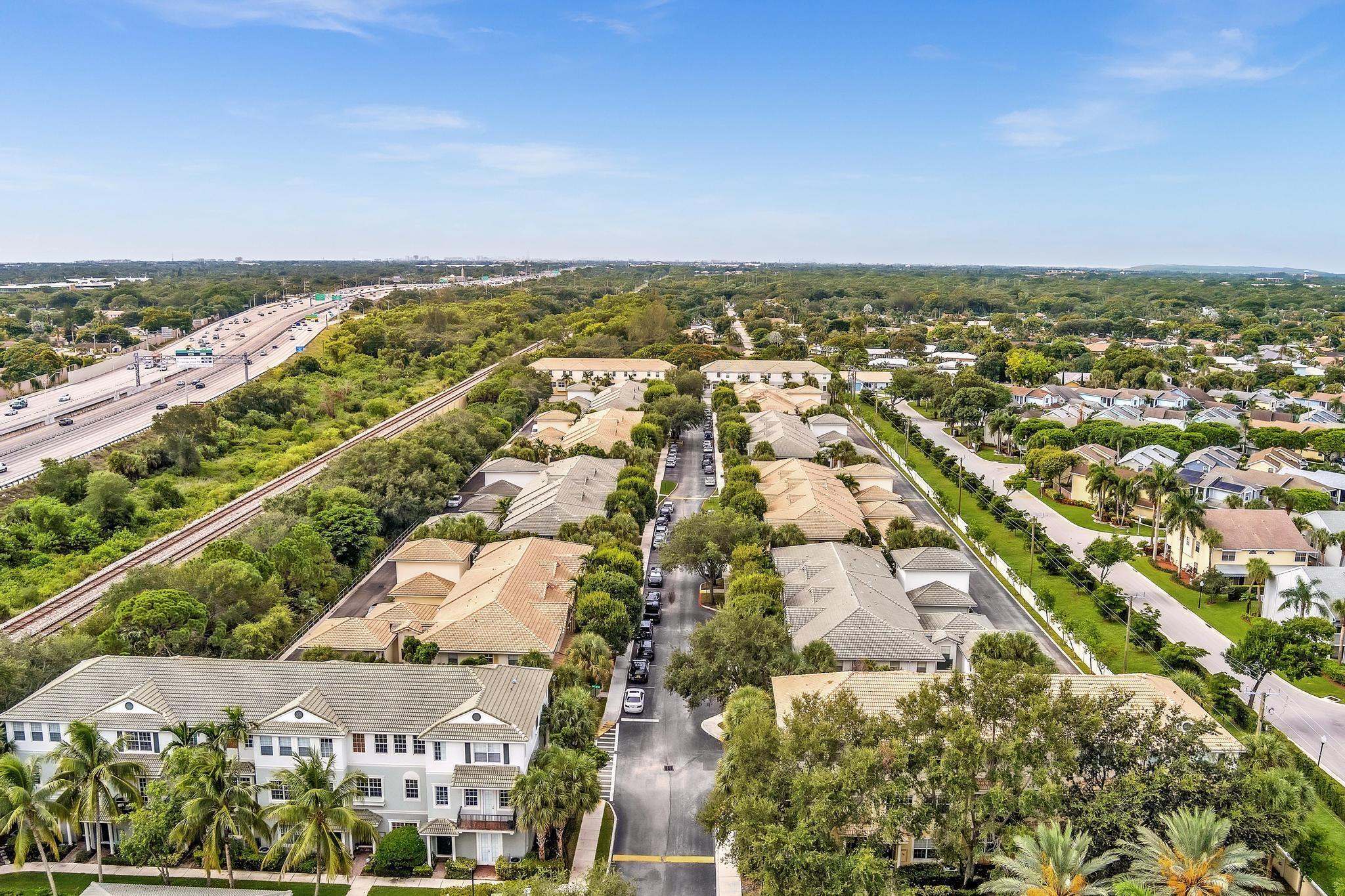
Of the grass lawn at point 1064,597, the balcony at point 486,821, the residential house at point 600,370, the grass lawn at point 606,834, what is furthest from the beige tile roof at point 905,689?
the residential house at point 600,370

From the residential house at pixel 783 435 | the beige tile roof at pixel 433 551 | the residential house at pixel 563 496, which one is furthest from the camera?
the residential house at pixel 783 435

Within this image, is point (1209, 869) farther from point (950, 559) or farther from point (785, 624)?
point (950, 559)

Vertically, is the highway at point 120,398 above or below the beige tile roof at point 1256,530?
above

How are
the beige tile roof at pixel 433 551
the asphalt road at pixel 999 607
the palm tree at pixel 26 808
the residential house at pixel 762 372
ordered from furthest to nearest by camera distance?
the residential house at pixel 762 372 → the beige tile roof at pixel 433 551 → the asphalt road at pixel 999 607 → the palm tree at pixel 26 808

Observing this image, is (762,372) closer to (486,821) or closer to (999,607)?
(999,607)

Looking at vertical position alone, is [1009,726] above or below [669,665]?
above

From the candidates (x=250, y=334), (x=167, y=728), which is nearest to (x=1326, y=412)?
(x=167, y=728)

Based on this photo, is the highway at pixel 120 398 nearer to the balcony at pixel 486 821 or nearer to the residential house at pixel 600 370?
the residential house at pixel 600 370

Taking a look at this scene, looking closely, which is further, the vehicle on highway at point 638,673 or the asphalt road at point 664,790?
the vehicle on highway at point 638,673
